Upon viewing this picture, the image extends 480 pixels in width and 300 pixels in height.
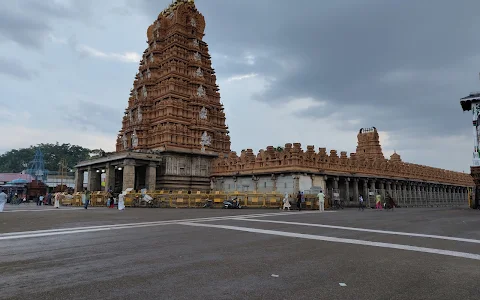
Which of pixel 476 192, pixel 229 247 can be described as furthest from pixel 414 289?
pixel 476 192

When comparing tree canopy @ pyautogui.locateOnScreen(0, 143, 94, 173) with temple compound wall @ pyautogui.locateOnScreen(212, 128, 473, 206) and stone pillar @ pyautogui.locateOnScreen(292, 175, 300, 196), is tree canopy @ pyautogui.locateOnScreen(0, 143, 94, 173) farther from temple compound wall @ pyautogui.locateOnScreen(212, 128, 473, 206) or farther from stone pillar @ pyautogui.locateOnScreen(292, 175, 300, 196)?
stone pillar @ pyautogui.locateOnScreen(292, 175, 300, 196)

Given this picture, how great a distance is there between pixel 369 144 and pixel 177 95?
36072mm

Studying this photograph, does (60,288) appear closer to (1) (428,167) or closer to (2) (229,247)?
(2) (229,247)

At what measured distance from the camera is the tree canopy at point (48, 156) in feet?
→ 321

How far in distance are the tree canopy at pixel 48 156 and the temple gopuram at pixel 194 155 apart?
6407 centimetres

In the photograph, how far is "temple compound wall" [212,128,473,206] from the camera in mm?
28578

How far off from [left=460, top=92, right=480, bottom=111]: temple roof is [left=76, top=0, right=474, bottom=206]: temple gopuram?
10370 mm

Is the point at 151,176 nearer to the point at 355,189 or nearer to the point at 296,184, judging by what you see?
the point at 296,184

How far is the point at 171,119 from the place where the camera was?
3709 cm

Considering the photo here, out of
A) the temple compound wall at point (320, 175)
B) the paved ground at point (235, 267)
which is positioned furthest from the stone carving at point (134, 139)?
the paved ground at point (235, 267)

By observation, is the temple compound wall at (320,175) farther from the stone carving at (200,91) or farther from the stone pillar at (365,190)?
the stone carving at (200,91)

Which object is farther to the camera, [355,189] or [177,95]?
[177,95]

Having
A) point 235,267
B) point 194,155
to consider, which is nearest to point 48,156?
point 194,155

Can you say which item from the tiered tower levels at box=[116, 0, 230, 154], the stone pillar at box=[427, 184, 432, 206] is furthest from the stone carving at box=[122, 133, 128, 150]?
the stone pillar at box=[427, 184, 432, 206]
